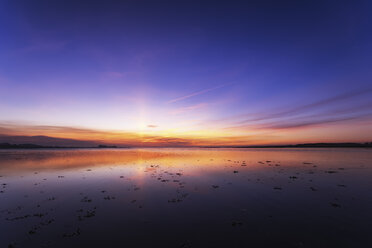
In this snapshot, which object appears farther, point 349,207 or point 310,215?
point 349,207

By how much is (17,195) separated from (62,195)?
4848mm

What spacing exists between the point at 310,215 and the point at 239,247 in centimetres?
823

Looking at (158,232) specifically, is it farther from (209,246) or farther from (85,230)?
(85,230)

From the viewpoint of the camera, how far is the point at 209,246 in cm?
955

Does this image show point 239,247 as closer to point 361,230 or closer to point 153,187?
point 361,230

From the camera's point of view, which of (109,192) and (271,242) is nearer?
(271,242)

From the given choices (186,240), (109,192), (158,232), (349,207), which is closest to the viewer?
(186,240)

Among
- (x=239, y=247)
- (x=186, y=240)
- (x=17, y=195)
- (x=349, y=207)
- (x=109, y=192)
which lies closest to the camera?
(x=239, y=247)

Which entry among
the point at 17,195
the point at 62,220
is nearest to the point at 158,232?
the point at 62,220

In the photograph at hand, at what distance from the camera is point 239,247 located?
30.8 ft

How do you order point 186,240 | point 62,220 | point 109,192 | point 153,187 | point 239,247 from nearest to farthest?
point 239,247, point 186,240, point 62,220, point 109,192, point 153,187

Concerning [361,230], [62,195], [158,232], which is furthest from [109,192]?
[361,230]

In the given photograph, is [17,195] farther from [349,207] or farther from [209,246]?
[349,207]

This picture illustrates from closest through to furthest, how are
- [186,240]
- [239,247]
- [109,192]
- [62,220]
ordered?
[239,247] → [186,240] → [62,220] → [109,192]
